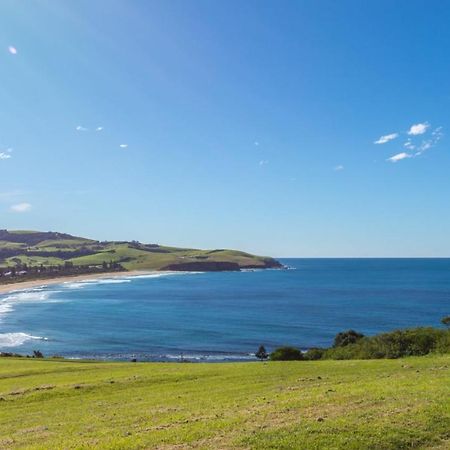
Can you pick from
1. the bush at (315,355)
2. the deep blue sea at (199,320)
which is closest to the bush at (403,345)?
the bush at (315,355)

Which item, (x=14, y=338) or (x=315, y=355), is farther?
(x=14, y=338)

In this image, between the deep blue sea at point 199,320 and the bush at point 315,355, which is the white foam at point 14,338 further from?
the bush at point 315,355

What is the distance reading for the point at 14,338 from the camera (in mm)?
83375

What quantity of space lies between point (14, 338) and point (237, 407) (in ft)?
249

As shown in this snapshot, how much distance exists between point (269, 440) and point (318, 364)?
2110 cm

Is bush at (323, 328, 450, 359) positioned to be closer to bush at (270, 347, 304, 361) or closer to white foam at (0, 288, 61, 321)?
bush at (270, 347, 304, 361)

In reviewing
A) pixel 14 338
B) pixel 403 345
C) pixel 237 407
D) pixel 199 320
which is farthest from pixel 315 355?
pixel 14 338

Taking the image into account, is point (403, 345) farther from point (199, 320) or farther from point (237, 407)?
point (199, 320)

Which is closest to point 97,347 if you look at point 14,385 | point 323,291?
point 14,385

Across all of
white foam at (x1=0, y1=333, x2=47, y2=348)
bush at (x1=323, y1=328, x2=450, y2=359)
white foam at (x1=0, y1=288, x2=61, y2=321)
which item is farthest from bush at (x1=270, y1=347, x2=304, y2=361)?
white foam at (x1=0, y1=288, x2=61, y2=321)

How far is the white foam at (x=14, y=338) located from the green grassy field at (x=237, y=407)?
4901 cm

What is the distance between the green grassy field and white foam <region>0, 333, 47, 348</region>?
1930 inches

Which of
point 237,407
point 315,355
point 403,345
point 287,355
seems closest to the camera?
point 237,407

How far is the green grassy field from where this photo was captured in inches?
523
